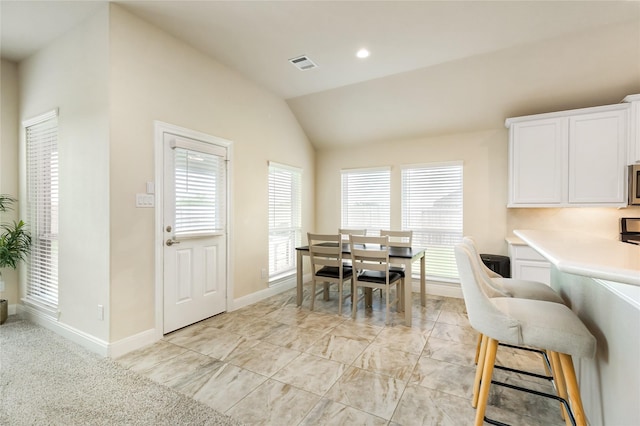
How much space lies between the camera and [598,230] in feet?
12.1

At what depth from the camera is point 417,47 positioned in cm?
315

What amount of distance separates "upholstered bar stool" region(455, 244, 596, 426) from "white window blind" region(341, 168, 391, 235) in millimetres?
3393

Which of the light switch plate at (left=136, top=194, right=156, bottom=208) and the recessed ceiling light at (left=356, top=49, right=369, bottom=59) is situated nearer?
the light switch plate at (left=136, top=194, right=156, bottom=208)

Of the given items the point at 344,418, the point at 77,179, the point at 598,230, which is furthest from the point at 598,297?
the point at 77,179

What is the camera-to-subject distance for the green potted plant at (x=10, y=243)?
10.6 feet

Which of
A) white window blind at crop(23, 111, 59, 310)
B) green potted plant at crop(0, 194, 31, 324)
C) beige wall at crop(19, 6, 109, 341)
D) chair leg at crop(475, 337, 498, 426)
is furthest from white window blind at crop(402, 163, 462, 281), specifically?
green potted plant at crop(0, 194, 31, 324)

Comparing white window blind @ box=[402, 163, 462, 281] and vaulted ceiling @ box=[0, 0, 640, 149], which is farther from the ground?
vaulted ceiling @ box=[0, 0, 640, 149]

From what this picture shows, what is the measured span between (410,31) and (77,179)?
140 inches

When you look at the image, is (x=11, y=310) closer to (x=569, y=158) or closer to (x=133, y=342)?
(x=133, y=342)

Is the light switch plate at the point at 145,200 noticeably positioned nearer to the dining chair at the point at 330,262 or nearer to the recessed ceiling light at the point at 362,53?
the dining chair at the point at 330,262

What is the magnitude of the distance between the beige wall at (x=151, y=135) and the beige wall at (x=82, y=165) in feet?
0.31

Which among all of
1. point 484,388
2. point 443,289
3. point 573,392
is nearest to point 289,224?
point 443,289

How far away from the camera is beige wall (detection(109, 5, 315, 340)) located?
8.53 feet

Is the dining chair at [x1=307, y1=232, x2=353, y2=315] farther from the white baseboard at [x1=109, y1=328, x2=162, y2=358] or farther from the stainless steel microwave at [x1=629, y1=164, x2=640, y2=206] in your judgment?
the stainless steel microwave at [x1=629, y1=164, x2=640, y2=206]
